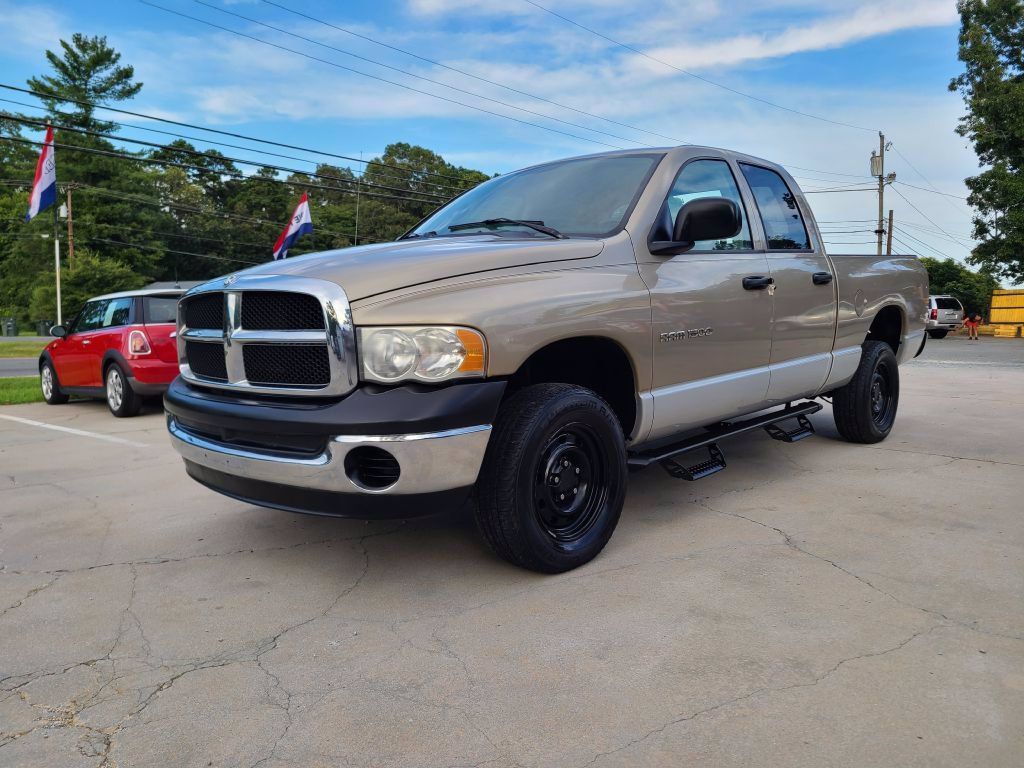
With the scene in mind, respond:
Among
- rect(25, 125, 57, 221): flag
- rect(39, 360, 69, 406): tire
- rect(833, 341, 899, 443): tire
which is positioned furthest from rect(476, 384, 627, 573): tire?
rect(25, 125, 57, 221): flag

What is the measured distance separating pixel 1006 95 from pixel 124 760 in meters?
37.2

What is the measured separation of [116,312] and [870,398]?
8.25 meters

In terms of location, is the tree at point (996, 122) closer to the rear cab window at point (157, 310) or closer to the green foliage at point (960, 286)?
the green foliage at point (960, 286)

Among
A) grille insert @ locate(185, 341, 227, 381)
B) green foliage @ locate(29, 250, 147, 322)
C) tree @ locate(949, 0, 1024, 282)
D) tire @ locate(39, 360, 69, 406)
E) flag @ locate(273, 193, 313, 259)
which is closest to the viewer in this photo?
grille insert @ locate(185, 341, 227, 381)

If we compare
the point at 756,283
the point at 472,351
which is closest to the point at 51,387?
the point at 472,351

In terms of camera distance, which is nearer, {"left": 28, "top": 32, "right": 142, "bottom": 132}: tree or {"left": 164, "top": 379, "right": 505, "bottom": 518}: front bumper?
{"left": 164, "top": 379, "right": 505, "bottom": 518}: front bumper

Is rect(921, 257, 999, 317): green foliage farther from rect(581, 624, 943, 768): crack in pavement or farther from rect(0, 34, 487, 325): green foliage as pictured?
rect(581, 624, 943, 768): crack in pavement

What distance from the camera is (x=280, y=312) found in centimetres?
307

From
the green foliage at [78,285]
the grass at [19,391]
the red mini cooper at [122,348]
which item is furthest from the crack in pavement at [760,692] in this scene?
the green foliage at [78,285]

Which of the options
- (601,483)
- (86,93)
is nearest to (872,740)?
(601,483)

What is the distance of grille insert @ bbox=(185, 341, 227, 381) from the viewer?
11.1ft

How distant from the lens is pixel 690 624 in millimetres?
2814

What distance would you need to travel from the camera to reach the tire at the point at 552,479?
3.04 m

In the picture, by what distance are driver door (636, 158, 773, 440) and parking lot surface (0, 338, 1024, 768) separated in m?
0.64
